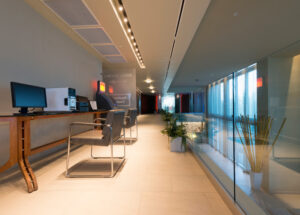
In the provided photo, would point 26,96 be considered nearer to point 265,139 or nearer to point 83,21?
point 83,21

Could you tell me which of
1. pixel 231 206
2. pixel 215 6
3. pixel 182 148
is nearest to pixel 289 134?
pixel 231 206

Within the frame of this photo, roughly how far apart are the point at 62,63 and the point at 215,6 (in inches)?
147

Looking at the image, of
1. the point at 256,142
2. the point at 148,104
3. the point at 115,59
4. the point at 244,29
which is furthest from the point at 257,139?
the point at 148,104

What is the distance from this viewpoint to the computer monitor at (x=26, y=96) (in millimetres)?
2051

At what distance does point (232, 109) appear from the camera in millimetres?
1492

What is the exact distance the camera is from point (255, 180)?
155cm

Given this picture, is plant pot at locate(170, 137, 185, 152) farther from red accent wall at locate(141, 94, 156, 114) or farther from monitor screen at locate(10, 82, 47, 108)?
red accent wall at locate(141, 94, 156, 114)

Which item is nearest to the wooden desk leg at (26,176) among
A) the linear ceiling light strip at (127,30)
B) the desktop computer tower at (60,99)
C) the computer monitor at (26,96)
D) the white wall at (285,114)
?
the computer monitor at (26,96)

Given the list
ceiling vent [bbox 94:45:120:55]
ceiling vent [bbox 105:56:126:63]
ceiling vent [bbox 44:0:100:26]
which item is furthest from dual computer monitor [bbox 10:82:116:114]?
ceiling vent [bbox 105:56:126:63]

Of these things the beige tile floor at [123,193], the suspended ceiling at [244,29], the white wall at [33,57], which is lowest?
the beige tile floor at [123,193]

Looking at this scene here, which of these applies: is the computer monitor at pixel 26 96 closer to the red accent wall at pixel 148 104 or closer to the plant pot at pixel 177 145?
the plant pot at pixel 177 145

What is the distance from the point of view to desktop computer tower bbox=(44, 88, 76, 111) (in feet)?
9.62

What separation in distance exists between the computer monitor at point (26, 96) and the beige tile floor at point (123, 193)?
1.04m

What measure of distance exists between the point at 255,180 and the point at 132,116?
9.34ft
